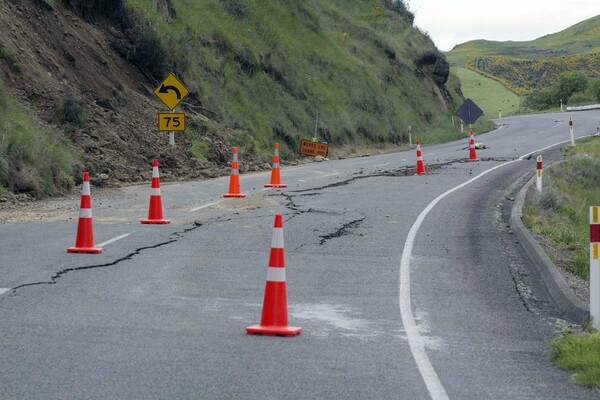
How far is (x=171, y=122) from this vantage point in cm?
2756

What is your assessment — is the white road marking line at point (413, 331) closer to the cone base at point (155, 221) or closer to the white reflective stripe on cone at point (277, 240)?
the white reflective stripe on cone at point (277, 240)

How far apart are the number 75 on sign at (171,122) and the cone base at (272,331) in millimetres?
19573

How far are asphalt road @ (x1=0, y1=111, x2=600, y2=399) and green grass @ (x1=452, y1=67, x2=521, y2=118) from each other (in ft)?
289

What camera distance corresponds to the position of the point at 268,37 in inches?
1773

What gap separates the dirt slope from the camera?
25.4 metres

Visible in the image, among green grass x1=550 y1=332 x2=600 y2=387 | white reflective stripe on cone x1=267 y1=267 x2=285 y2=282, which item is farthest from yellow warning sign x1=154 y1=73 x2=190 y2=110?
green grass x1=550 y1=332 x2=600 y2=387

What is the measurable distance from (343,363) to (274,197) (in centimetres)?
1309

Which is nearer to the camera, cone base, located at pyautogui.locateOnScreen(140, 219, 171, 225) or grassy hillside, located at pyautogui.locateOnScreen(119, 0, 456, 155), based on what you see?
cone base, located at pyautogui.locateOnScreen(140, 219, 171, 225)

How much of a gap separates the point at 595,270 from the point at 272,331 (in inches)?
109

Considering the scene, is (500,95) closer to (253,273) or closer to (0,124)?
(0,124)

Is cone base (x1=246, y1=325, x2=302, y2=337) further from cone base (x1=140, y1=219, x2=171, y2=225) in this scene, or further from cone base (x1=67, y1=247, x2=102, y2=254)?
cone base (x1=140, y1=219, x2=171, y2=225)

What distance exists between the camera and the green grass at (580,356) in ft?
22.6

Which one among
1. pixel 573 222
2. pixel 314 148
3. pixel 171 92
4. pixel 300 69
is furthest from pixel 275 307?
pixel 300 69

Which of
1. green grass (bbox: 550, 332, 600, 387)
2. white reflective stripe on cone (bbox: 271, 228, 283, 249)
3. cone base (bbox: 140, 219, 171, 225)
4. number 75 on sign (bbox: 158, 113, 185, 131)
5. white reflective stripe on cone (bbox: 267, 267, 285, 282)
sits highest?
number 75 on sign (bbox: 158, 113, 185, 131)
